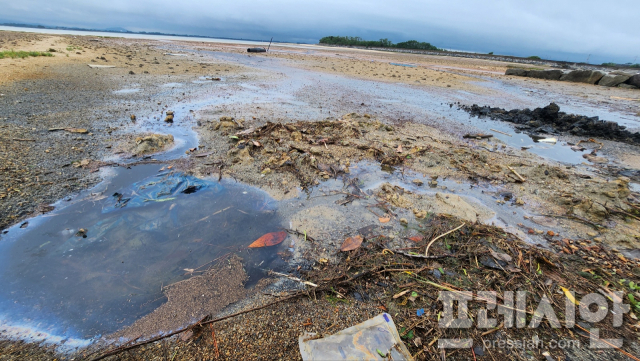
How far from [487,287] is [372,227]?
61.2 inches

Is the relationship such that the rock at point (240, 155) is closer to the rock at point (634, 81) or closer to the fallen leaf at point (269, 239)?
the fallen leaf at point (269, 239)

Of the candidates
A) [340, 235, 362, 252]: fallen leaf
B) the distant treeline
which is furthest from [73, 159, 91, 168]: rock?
the distant treeline

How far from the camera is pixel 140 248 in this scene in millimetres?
3154

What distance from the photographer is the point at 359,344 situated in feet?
6.89

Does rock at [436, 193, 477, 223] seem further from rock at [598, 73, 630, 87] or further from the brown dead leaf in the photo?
rock at [598, 73, 630, 87]

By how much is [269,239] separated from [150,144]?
4.17m

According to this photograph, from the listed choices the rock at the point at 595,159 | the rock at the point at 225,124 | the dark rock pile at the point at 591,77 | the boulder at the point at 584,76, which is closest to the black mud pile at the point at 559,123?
the rock at the point at 595,159

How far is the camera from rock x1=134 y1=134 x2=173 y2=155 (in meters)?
5.46

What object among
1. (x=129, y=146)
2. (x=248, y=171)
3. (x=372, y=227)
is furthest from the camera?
(x=129, y=146)

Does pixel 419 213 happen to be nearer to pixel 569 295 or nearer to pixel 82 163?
pixel 569 295

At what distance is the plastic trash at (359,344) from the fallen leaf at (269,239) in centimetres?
140

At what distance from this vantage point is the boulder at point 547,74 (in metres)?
25.2

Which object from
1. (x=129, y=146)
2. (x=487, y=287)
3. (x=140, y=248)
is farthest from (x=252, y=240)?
(x=129, y=146)

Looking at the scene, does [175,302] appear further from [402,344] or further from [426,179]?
[426,179]
